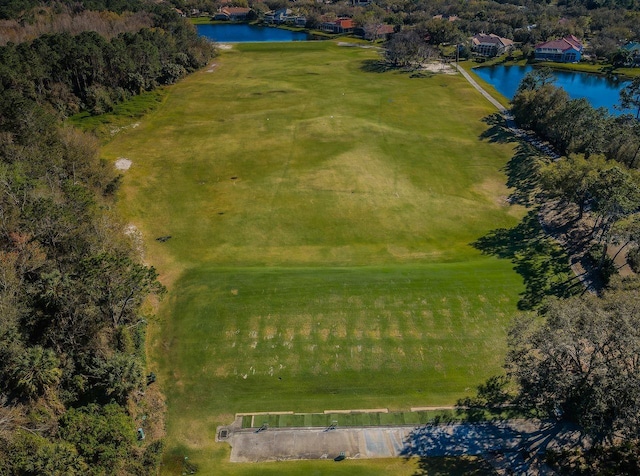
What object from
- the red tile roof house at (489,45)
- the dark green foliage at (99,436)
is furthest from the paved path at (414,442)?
the red tile roof house at (489,45)

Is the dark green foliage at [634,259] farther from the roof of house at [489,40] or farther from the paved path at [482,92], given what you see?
the roof of house at [489,40]

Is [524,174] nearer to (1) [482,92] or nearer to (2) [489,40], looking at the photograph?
(1) [482,92]

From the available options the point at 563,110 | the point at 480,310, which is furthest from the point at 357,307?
the point at 563,110

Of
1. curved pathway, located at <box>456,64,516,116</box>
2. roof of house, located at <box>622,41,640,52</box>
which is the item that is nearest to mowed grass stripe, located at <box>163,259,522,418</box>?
curved pathway, located at <box>456,64,516,116</box>

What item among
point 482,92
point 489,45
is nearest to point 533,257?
point 482,92

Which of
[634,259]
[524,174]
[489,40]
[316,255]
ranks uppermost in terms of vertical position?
[489,40]

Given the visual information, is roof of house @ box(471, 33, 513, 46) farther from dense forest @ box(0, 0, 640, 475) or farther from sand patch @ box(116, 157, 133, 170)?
sand patch @ box(116, 157, 133, 170)
